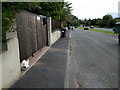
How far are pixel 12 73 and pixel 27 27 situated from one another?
267 centimetres

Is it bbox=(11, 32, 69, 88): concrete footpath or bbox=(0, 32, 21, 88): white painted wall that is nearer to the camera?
bbox=(0, 32, 21, 88): white painted wall

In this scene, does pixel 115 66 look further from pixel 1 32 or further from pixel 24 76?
pixel 1 32

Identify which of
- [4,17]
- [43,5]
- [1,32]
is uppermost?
[43,5]

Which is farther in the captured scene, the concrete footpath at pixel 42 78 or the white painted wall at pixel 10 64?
the concrete footpath at pixel 42 78

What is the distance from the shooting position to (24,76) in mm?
3988

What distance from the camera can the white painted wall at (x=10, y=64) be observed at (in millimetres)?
3070

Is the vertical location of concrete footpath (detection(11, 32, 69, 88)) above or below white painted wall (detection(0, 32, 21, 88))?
below

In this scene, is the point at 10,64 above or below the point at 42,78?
above

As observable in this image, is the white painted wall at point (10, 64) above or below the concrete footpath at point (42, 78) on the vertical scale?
above

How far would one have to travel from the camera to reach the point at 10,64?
11.0ft

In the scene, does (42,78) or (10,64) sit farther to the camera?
(42,78)

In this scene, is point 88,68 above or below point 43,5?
below

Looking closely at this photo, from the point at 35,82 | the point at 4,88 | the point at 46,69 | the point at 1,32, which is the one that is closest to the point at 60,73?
the point at 46,69

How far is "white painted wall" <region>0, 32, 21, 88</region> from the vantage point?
3.07 metres
